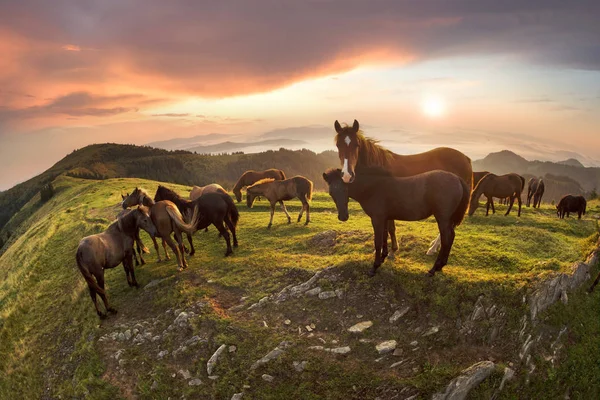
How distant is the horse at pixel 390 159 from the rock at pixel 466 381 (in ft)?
14.0

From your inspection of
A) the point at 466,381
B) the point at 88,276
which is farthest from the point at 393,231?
the point at 88,276

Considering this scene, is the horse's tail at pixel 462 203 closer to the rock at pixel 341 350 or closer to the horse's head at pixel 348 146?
the horse's head at pixel 348 146

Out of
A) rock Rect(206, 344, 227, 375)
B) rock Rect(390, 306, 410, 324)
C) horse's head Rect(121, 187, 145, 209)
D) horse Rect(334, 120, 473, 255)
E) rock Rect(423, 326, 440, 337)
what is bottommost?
rock Rect(206, 344, 227, 375)

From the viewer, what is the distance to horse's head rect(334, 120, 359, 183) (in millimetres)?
7781

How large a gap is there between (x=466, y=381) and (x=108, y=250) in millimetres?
10160

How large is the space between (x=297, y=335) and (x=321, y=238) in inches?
234

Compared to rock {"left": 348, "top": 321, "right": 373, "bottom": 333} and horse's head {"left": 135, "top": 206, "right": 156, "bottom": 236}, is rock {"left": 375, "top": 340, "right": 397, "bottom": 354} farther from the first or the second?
horse's head {"left": 135, "top": 206, "right": 156, "bottom": 236}


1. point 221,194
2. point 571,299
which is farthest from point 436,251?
point 221,194

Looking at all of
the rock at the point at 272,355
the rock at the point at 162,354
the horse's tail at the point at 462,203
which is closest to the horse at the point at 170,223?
the rock at the point at 162,354

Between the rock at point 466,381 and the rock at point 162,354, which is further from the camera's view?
the rock at point 162,354

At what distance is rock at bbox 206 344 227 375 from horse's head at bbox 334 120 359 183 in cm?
489

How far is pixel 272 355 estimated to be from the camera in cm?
693

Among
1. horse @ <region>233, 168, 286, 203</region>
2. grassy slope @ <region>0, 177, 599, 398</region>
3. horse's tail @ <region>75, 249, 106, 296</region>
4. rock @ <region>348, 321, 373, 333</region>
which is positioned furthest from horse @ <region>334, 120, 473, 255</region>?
horse @ <region>233, 168, 286, 203</region>

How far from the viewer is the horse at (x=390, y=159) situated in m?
7.85
